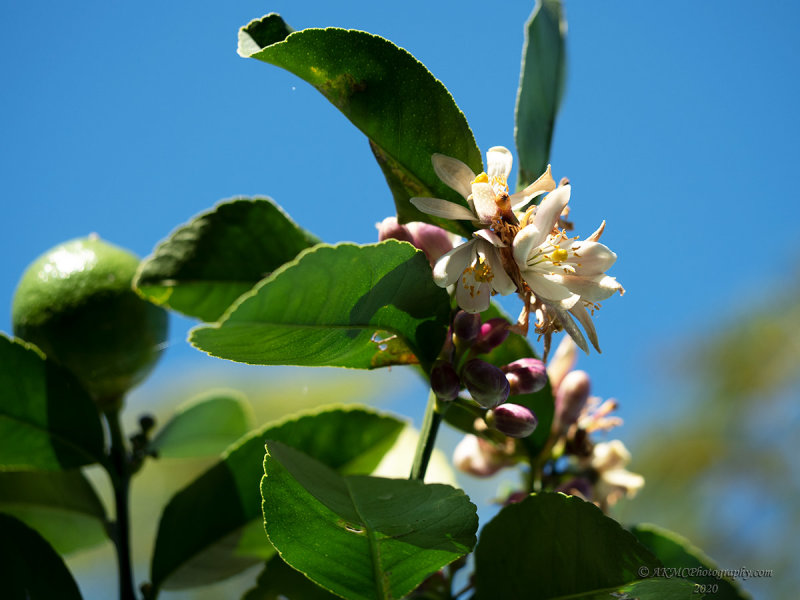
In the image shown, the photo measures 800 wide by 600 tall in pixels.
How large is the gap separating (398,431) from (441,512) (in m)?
0.42

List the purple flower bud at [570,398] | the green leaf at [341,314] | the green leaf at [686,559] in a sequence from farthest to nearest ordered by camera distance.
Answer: the purple flower bud at [570,398], the green leaf at [686,559], the green leaf at [341,314]

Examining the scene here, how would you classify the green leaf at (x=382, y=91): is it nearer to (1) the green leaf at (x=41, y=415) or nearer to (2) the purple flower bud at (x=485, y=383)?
(2) the purple flower bud at (x=485, y=383)

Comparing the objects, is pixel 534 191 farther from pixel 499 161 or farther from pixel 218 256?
pixel 218 256

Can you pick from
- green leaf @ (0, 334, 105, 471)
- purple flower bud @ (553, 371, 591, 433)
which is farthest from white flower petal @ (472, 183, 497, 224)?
green leaf @ (0, 334, 105, 471)

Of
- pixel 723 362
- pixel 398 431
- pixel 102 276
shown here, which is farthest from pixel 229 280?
pixel 723 362

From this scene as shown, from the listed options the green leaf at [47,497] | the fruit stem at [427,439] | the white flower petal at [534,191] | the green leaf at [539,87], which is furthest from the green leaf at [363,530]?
the green leaf at [47,497]

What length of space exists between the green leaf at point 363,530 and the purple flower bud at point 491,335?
165mm

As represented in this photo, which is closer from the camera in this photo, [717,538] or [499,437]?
[499,437]

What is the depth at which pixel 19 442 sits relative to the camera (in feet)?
3.32

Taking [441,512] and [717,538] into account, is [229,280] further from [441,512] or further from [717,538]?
[717,538]

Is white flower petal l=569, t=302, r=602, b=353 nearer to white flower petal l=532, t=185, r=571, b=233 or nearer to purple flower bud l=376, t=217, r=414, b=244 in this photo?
white flower petal l=532, t=185, r=571, b=233

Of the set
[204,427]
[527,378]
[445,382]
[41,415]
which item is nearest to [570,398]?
[527,378]

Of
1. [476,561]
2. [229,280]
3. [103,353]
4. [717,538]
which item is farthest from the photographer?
[717,538]

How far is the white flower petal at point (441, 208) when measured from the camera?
775 millimetres
